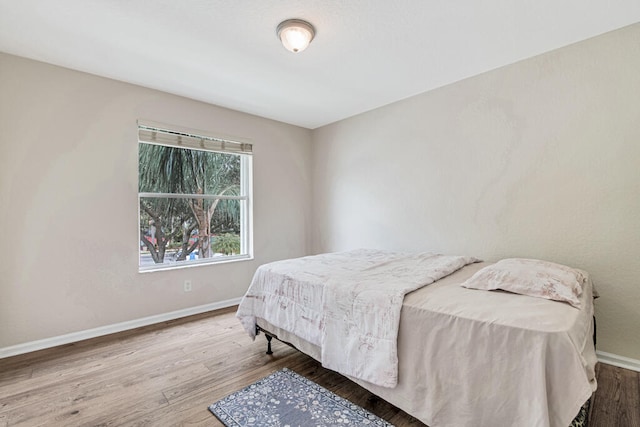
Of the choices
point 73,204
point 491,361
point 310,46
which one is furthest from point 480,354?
point 73,204

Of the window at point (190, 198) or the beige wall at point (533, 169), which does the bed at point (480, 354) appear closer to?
the beige wall at point (533, 169)

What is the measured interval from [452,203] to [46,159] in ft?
12.4

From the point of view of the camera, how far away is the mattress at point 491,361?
42.2 inches

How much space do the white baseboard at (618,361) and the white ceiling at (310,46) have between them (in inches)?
94.2

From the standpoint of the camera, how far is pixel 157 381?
198cm

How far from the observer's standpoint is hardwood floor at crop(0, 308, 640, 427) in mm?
1626

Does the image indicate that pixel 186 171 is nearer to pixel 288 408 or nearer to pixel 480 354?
pixel 288 408

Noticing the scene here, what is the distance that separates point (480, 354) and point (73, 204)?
3323 mm

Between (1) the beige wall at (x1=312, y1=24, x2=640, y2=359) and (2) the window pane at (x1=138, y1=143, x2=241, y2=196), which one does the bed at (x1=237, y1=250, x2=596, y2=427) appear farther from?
(2) the window pane at (x1=138, y1=143, x2=241, y2=196)

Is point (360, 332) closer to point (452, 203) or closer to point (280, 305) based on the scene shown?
point (280, 305)

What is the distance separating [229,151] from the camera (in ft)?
12.0

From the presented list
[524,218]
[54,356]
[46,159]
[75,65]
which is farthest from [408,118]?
[54,356]

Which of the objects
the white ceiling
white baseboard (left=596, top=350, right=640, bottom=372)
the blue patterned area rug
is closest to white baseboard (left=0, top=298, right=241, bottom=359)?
the blue patterned area rug

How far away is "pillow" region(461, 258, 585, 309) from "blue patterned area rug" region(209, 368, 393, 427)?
38.0 inches
